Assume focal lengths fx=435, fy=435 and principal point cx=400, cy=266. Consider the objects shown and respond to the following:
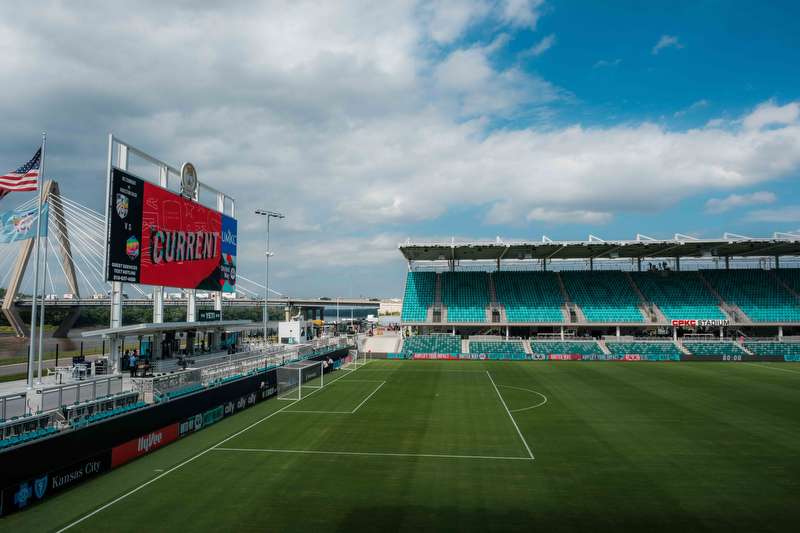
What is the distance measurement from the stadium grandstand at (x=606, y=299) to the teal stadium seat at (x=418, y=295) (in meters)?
0.15

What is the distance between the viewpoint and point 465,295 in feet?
193

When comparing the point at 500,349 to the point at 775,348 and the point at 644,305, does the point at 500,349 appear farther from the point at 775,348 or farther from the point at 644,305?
the point at 775,348

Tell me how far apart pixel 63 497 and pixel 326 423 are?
10.6 metres

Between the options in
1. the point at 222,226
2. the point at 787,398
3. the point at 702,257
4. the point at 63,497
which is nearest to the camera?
the point at 63,497

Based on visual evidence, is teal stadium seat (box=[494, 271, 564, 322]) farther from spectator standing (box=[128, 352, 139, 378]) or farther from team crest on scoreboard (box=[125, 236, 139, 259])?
team crest on scoreboard (box=[125, 236, 139, 259])

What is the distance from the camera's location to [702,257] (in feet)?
190

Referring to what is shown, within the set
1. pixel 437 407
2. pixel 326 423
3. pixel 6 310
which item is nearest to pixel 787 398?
pixel 437 407

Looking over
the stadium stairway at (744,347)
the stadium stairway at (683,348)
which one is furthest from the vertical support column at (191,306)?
the stadium stairway at (744,347)

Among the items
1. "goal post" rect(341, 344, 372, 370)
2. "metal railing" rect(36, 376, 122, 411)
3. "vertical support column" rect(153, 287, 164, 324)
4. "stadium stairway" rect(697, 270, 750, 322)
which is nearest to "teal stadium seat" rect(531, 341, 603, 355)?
"stadium stairway" rect(697, 270, 750, 322)

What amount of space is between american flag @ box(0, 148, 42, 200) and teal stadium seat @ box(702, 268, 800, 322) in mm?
66408

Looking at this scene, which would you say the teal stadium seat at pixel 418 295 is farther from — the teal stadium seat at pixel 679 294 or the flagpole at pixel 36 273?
the flagpole at pixel 36 273

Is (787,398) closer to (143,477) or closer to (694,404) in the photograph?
(694,404)

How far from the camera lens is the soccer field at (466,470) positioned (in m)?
11.5

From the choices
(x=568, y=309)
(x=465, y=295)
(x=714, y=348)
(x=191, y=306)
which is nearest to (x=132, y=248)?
(x=191, y=306)
